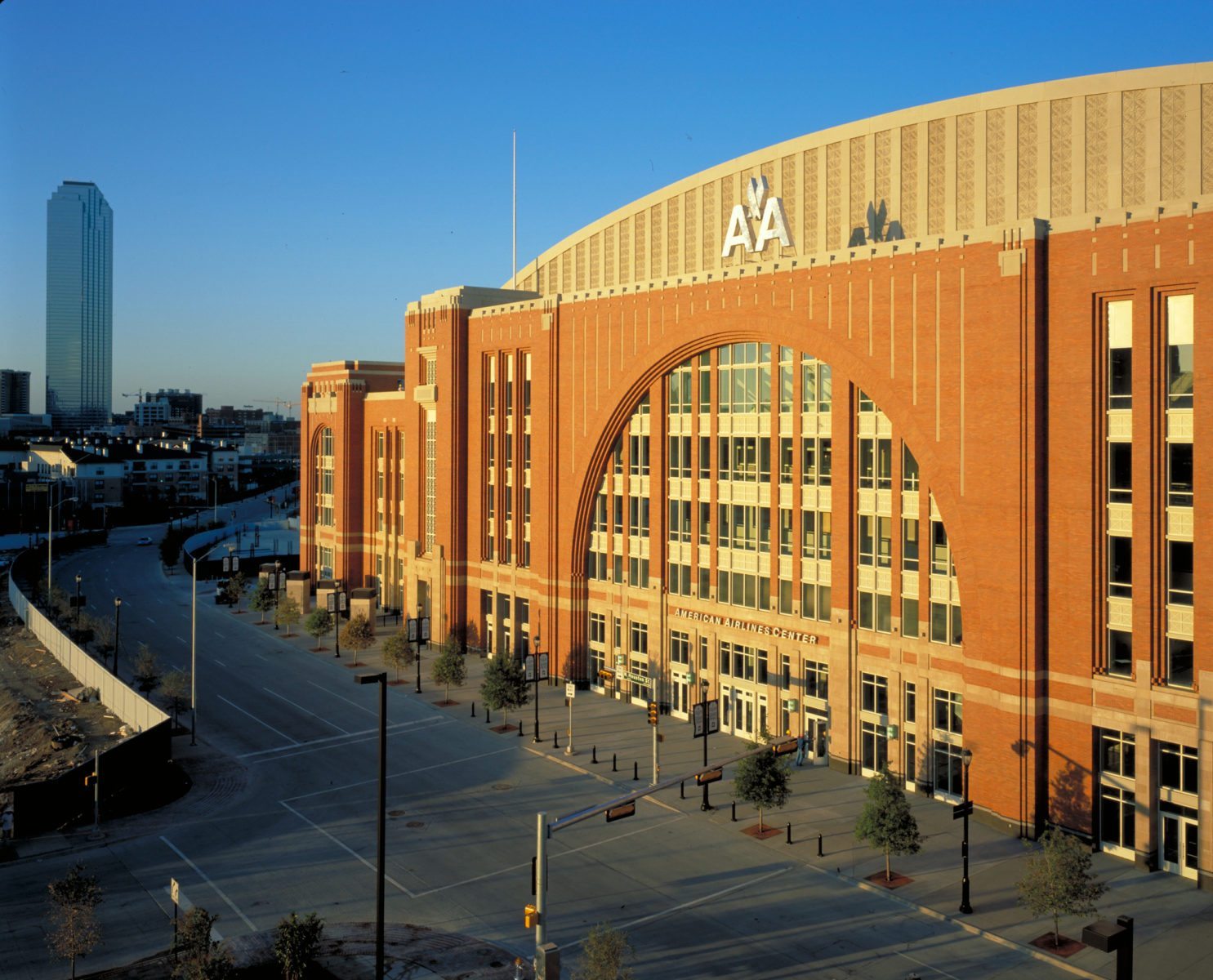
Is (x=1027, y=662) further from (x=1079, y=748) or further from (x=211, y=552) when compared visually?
(x=211, y=552)

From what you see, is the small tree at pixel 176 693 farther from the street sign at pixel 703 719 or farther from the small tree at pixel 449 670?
the street sign at pixel 703 719

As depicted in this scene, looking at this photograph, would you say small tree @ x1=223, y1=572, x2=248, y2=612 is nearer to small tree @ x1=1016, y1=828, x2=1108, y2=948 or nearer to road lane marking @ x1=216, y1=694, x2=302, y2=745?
road lane marking @ x1=216, y1=694, x2=302, y2=745

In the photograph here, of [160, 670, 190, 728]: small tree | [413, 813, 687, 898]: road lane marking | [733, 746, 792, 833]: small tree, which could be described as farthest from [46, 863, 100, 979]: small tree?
[160, 670, 190, 728]: small tree

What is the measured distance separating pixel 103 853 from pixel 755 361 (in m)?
35.0

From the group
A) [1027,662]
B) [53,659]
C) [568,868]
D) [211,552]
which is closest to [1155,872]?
[1027,662]

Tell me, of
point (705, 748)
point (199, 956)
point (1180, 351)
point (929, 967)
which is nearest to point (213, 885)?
point (199, 956)

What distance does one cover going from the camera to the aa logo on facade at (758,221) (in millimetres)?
55750

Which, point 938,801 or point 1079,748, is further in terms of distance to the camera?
point 938,801

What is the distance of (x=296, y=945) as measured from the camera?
27.0m

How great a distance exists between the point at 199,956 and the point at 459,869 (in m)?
12.5

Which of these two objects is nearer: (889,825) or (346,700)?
(889,825)

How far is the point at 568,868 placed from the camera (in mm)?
37312

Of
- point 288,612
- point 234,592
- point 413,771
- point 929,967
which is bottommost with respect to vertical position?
point 929,967

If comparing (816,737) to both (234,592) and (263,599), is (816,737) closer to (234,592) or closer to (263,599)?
(263,599)
